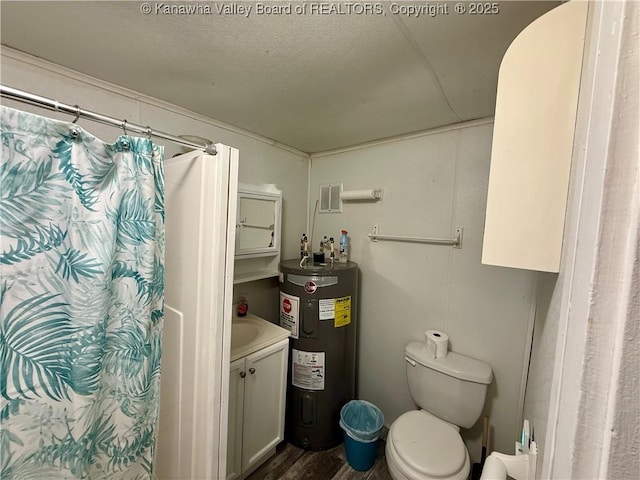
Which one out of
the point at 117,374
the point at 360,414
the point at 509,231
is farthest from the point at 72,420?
the point at 360,414

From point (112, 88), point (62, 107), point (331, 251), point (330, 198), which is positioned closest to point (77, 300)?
point (62, 107)

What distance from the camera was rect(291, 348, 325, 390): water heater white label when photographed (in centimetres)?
160

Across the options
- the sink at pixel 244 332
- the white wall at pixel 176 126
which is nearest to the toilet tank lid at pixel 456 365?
the sink at pixel 244 332

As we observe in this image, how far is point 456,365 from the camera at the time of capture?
141cm

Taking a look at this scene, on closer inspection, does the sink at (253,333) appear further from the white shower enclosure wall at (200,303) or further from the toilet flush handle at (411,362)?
the toilet flush handle at (411,362)

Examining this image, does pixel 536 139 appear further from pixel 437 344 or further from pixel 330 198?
pixel 330 198

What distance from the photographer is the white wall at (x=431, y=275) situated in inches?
55.0

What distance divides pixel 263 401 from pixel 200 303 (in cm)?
88

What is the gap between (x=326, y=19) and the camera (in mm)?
800

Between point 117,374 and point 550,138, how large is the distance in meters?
1.36

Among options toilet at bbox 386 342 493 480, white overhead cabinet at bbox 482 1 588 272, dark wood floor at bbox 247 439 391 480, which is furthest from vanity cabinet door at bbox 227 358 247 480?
white overhead cabinet at bbox 482 1 588 272

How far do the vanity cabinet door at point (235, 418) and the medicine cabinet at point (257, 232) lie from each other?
0.52 m

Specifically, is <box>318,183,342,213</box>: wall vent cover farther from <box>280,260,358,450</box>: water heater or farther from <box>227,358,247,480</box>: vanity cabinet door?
<box>227,358,247,480</box>: vanity cabinet door

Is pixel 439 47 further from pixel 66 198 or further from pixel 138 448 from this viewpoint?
pixel 138 448
